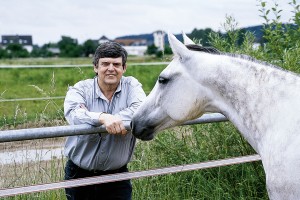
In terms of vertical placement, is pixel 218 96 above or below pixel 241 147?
above

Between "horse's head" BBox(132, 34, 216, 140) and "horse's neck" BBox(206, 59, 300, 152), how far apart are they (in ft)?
0.41

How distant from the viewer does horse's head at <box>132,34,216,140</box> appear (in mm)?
3104

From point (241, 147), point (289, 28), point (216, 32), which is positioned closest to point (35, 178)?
point (241, 147)

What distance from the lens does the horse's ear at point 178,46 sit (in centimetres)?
308

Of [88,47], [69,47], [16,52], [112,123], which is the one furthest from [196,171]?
[16,52]

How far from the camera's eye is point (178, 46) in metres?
3.08

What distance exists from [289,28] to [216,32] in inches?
45.3

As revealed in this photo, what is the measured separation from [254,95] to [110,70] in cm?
108

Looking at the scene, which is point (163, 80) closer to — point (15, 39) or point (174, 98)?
point (174, 98)

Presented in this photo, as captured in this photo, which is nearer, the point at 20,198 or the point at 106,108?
the point at 106,108

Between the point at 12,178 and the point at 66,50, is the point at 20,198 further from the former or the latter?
the point at 66,50

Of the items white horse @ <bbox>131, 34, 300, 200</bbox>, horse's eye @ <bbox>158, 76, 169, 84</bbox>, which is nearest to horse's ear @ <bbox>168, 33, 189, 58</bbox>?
white horse @ <bbox>131, 34, 300, 200</bbox>

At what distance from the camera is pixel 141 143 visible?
5262 millimetres

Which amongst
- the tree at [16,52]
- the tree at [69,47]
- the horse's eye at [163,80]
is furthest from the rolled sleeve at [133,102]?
the tree at [16,52]
